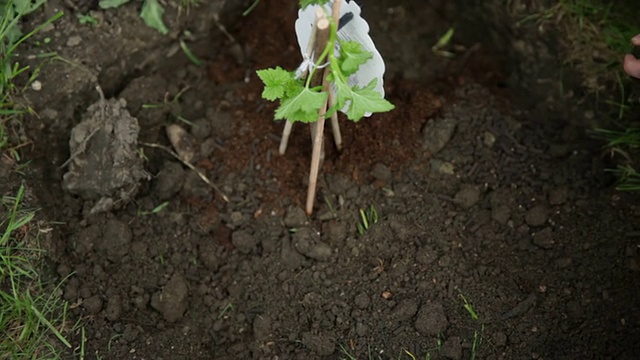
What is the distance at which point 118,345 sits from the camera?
6.85 ft

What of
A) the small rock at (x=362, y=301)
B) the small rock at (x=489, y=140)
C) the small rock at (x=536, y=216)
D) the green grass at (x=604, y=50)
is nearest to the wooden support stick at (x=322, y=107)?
the small rock at (x=362, y=301)

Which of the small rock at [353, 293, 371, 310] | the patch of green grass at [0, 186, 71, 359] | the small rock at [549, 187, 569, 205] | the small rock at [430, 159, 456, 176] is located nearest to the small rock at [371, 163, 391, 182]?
the small rock at [430, 159, 456, 176]

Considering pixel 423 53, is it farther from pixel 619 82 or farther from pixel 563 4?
pixel 619 82

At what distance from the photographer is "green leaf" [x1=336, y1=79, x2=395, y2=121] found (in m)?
1.74

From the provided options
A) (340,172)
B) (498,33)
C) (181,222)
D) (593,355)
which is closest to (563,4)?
(498,33)

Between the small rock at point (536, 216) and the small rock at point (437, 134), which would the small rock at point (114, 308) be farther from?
the small rock at point (536, 216)

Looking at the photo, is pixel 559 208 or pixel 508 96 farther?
pixel 508 96

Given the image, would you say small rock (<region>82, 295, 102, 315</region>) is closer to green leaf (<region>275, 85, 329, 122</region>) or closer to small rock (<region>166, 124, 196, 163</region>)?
small rock (<region>166, 124, 196, 163</region>)

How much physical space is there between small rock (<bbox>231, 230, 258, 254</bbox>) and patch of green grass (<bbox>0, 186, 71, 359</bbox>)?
0.50 metres

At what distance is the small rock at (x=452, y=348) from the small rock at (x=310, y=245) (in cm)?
41


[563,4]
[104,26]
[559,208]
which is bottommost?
[559,208]

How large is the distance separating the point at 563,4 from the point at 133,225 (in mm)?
1485

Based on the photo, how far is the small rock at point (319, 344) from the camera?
6.83ft

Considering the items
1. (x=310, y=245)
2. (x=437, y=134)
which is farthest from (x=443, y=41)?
(x=310, y=245)
